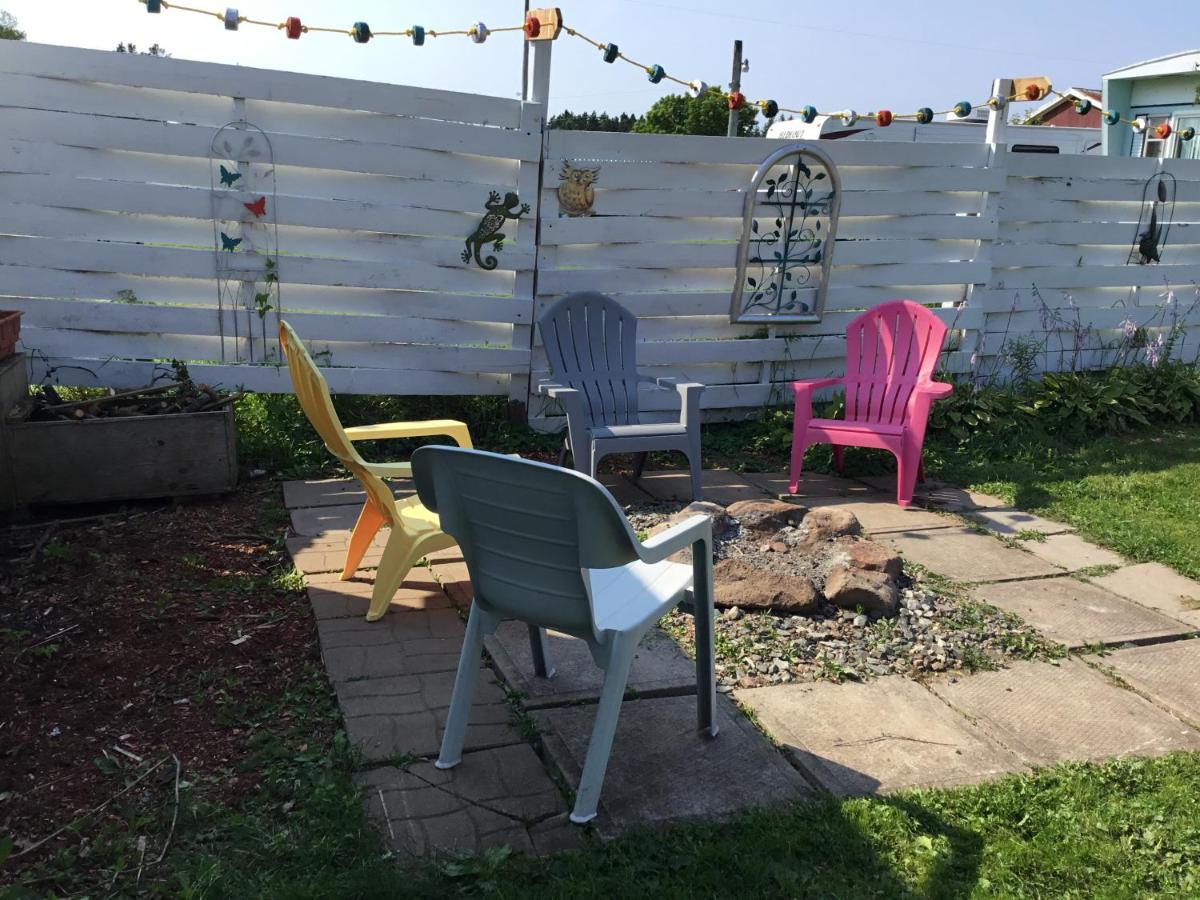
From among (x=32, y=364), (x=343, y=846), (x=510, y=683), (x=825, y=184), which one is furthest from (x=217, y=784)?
(x=825, y=184)

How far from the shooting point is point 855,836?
2543 millimetres

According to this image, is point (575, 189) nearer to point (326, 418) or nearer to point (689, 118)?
point (326, 418)

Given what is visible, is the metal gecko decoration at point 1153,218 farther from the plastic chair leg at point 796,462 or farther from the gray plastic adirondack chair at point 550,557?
the gray plastic adirondack chair at point 550,557

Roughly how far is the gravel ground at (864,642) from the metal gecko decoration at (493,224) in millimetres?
2862

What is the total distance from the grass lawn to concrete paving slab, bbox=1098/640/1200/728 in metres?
0.96

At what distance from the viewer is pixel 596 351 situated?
18.7 ft

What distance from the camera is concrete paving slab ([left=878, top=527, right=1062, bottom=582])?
178 inches

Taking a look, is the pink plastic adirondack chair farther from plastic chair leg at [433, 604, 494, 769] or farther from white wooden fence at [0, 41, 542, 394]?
plastic chair leg at [433, 604, 494, 769]

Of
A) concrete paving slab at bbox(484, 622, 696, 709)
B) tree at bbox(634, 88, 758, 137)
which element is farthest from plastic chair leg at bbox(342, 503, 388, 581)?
tree at bbox(634, 88, 758, 137)

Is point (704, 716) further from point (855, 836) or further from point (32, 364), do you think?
point (32, 364)

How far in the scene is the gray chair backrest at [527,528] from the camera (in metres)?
2.36

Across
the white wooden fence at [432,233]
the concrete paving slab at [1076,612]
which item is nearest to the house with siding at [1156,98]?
the white wooden fence at [432,233]

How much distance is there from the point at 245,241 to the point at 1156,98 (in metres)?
14.0

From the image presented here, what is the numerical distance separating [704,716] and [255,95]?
13.5 ft
